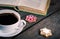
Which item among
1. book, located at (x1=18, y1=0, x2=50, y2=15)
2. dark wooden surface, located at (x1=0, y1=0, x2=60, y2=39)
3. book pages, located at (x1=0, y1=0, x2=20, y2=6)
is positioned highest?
book pages, located at (x1=0, y1=0, x2=20, y2=6)

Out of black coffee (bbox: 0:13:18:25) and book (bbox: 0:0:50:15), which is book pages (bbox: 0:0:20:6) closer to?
book (bbox: 0:0:50:15)

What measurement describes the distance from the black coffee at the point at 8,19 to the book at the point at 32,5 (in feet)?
0.46

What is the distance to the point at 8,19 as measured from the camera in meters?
0.95

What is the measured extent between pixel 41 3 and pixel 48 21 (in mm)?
140

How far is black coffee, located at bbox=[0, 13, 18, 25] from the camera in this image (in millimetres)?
935

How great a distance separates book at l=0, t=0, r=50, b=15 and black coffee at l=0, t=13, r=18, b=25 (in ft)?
0.46

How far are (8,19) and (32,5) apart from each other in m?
0.21

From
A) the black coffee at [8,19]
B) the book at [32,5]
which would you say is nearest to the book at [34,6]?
the book at [32,5]

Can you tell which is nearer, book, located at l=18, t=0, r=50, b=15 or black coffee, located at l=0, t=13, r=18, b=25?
black coffee, located at l=0, t=13, r=18, b=25

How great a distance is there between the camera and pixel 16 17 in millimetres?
961

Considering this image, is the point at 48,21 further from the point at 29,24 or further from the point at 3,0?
the point at 3,0

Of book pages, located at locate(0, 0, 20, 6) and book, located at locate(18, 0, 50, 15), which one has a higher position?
book pages, located at locate(0, 0, 20, 6)

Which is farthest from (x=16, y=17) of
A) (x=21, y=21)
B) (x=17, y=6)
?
(x=17, y=6)

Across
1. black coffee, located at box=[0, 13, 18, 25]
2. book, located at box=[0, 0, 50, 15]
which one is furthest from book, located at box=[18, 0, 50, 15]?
black coffee, located at box=[0, 13, 18, 25]
